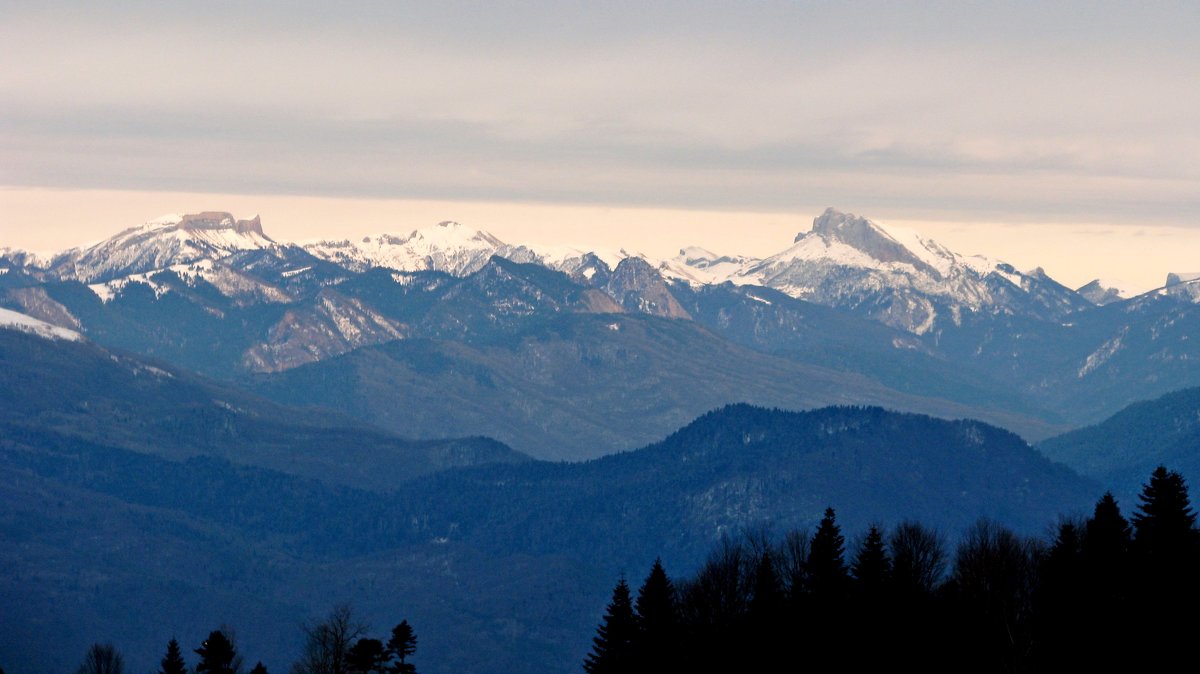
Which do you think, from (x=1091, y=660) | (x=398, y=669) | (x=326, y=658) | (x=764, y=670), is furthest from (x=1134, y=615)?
(x=326, y=658)

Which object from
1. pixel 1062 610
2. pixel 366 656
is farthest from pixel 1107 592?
pixel 366 656

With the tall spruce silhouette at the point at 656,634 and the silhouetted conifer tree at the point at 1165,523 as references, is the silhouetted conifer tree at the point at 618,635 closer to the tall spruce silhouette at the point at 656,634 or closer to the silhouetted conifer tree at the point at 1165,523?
the tall spruce silhouette at the point at 656,634

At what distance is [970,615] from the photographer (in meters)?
166

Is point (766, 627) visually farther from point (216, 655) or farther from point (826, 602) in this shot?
point (216, 655)

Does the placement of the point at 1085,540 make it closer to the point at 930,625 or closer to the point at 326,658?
Result: the point at 930,625

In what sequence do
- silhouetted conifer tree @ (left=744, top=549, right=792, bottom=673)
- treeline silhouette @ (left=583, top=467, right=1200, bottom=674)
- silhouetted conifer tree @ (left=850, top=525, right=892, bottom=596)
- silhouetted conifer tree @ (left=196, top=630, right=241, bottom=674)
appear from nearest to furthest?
treeline silhouette @ (left=583, top=467, right=1200, bottom=674)
silhouetted conifer tree @ (left=196, top=630, right=241, bottom=674)
silhouetted conifer tree @ (left=744, top=549, right=792, bottom=673)
silhouetted conifer tree @ (left=850, top=525, right=892, bottom=596)

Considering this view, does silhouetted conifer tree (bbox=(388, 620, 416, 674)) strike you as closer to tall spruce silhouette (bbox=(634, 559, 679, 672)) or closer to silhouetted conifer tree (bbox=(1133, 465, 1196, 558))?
tall spruce silhouette (bbox=(634, 559, 679, 672))

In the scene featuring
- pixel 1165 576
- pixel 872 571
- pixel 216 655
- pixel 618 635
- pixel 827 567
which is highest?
pixel 827 567

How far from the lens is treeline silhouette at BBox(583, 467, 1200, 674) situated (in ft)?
501

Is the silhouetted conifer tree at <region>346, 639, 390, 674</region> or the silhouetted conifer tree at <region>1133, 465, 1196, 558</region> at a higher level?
the silhouetted conifer tree at <region>1133, 465, 1196, 558</region>

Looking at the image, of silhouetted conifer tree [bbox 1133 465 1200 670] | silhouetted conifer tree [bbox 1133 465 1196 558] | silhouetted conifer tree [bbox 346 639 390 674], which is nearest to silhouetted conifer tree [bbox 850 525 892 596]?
silhouetted conifer tree [bbox 1133 465 1200 670]

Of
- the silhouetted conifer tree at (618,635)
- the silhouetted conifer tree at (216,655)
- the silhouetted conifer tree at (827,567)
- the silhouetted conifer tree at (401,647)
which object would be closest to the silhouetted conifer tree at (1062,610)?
the silhouetted conifer tree at (827,567)

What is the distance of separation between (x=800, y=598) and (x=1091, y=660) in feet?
103

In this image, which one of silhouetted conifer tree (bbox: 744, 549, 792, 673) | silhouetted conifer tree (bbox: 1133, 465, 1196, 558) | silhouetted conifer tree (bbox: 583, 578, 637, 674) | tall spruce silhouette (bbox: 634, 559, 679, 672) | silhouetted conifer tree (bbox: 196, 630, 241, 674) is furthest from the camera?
silhouetted conifer tree (bbox: 583, 578, 637, 674)
